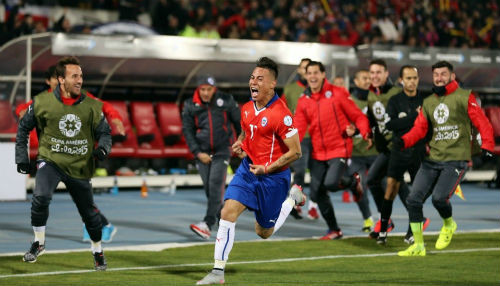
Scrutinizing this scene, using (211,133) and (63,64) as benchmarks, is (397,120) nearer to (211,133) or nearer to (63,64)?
(211,133)

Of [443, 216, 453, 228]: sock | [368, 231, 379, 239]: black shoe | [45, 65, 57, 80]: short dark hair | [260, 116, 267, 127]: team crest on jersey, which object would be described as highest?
[45, 65, 57, 80]: short dark hair

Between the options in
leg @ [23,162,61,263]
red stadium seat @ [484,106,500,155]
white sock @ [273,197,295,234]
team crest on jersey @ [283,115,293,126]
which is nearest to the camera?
team crest on jersey @ [283,115,293,126]

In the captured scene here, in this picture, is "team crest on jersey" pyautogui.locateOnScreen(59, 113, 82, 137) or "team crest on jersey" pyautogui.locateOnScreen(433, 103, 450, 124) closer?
"team crest on jersey" pyautogui.locateOnScreen(59, 113, 82, 137)

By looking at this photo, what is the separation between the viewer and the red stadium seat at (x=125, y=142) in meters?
22.9

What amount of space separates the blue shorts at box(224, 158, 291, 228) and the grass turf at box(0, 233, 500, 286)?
2.31 ft

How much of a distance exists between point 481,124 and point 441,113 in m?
0.54

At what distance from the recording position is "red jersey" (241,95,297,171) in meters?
9.96

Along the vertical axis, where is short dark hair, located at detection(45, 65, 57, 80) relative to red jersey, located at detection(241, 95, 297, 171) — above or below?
above

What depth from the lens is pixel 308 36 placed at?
29.5 meters

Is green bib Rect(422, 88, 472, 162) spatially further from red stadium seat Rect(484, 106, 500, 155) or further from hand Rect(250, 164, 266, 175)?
red stadium seat Rect(484, 106, 500, 155)

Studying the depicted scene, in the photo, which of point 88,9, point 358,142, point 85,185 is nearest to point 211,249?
point 85,185

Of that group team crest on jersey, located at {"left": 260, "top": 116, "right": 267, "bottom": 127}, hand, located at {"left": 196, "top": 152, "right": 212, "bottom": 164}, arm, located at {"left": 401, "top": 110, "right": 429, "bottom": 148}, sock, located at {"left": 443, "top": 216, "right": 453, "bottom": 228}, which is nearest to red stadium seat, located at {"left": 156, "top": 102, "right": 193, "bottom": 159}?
hand, located at {"left": 196, "top": 152, "right": 212, "bottom": 164}

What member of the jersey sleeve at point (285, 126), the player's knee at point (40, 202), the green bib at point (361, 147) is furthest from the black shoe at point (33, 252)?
the green bib at point (361, 147)

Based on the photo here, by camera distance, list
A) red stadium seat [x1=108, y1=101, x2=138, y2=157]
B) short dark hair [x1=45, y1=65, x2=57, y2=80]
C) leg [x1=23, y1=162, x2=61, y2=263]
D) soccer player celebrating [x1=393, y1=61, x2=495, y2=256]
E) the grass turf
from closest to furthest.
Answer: the grass turf, leg [x1=23, y1=162, x2=61, y2=263], soccer player celebrating [x1=393, y1=61, x2=495, y2=256], short dark hair [x1=45, y1=65, x2=57, y2=80], red stadium seat [x1=108, y1=101, x2=138, y2=157]
